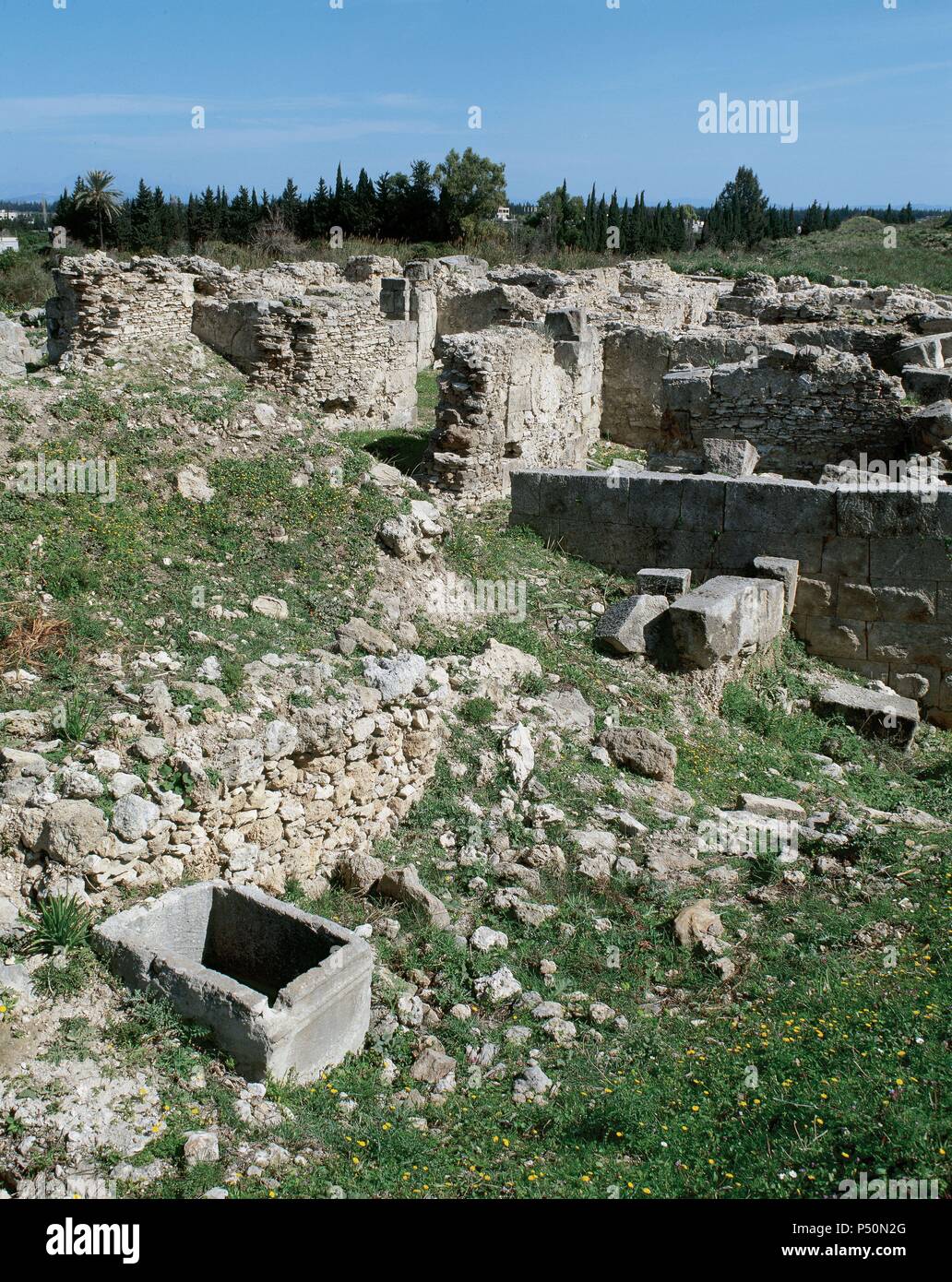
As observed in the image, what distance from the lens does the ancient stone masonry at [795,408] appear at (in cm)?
1184

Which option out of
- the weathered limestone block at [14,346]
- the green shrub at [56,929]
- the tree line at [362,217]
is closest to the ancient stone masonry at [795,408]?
the weathered limestone block at [14,346]

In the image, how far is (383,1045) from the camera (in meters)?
4.84

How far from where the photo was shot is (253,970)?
16.8 feet

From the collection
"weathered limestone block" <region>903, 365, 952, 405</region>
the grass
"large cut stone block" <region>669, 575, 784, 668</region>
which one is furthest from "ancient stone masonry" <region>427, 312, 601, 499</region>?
the grass

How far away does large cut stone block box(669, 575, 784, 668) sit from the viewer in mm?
8125

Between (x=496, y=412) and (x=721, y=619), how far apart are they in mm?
4147

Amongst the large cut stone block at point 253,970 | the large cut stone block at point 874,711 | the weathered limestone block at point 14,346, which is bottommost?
Result: the large cut stone block at point 253,970

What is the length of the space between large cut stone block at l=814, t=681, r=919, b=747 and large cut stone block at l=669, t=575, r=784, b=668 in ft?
2.43

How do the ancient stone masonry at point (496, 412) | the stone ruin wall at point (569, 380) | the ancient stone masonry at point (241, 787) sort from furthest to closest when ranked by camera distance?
the stone ruin wall at point (569, 380)
the ancient stone masonry at point (496, 412)
the ancient stone masonry at point (241, 787)

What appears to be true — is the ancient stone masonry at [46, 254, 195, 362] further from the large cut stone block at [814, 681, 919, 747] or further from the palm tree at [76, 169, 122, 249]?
the palm tree at [76, 169, 122, 249]

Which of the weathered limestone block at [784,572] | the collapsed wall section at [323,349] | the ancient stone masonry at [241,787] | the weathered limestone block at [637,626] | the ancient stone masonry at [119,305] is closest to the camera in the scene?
the ancient stone masonry at [241,787]

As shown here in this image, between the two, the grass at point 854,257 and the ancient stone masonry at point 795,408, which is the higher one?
the grass at point 854,257

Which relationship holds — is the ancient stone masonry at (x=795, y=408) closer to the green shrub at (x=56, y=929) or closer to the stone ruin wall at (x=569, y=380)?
the stone ruin wall at (x=569, y=380)

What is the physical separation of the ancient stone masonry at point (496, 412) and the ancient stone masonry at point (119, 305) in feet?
10.3
